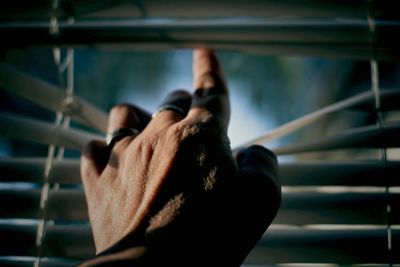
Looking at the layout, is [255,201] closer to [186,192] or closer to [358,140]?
[186,192]

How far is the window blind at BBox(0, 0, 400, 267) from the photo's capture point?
801 mm

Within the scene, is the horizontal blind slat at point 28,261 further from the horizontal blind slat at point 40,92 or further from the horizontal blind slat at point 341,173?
the horizontal blind slat at point 341,173

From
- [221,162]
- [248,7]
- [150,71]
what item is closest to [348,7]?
[248,7]

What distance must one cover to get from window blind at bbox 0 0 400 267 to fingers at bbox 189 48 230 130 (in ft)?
0.16

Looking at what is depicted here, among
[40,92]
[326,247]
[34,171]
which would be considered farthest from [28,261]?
[326,247]

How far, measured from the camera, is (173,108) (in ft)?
2.76

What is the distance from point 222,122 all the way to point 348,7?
45 centimetres

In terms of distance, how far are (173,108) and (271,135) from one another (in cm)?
25

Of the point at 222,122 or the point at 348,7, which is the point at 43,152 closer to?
the point at 222,122

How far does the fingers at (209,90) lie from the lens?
0.74m

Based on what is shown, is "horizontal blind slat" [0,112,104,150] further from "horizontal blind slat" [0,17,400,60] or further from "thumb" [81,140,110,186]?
"horizontal blind slat" [0,17,400,60]

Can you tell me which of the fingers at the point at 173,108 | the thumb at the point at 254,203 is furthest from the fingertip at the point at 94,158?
the thumb at the point at 254,203

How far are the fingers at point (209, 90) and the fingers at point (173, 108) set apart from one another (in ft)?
0.22

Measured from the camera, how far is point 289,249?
0.79 meters
